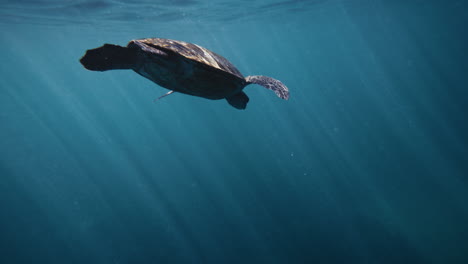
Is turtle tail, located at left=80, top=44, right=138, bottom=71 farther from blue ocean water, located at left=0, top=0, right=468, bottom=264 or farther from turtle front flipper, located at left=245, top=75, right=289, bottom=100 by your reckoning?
blue ocean water, located at left=0, top=0, right=468, bottom=264

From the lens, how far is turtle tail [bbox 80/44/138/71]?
230 cm

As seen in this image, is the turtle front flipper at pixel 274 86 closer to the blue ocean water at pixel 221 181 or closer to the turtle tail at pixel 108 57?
the turtle tail at pixel 108 57

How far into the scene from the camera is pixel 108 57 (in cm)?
241

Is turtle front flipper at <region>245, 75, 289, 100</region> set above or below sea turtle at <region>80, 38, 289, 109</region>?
below

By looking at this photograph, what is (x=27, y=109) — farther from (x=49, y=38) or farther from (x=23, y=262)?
(x=23, y=262)

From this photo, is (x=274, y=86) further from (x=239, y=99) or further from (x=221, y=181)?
(x=221, y=181)

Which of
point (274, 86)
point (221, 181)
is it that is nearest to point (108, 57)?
point (274, 86)

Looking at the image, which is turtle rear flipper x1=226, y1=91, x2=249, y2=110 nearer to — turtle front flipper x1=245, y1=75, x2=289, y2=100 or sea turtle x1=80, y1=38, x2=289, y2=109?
turtle front flipper x1=245, y1=75, x2=289, y2=100

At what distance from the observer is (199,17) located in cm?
1898

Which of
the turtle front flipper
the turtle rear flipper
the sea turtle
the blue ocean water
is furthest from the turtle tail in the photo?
the blue ocean water

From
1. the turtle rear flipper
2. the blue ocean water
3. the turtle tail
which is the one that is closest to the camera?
the turtle tail

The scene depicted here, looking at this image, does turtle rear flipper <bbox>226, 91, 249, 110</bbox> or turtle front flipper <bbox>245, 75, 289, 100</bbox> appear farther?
turtle rear flipper <bbox>226, 91, 249, 110</bbox>

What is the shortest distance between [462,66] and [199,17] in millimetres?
61170

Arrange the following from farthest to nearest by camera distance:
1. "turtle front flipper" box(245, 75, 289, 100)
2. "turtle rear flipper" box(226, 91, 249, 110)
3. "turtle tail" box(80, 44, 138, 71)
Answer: "turtle rear flipper" box(226, 91, 249, 110) < "turtle front flipper" box(245, 75, 289, 100) < "turtle tail" box(80, 44, 138, 71)
